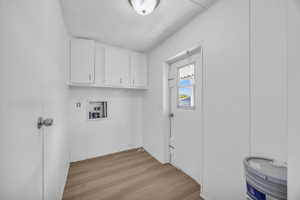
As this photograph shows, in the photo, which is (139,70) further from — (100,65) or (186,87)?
(186,87)

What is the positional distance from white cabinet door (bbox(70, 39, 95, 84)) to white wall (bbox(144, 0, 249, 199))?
6.16 feet

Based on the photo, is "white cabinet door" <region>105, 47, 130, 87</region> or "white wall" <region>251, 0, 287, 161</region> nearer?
"white wall" <region>251, 0, 287, 161</region>

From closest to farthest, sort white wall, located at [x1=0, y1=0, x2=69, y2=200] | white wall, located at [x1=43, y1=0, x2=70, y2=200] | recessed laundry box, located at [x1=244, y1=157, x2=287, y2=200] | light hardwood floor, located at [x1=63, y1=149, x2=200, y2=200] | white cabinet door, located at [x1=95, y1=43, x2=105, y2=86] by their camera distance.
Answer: white wall, located at [x1=0, y1=0, x2=69, y2=200] < recessed laundry box, located at [x1=244, y1=157, x2=287, y2=200] < white wall, located at [x1=43, y1=0, x2=70, y2=200] < light hardwood floor, located at [x1=63, y1=149, x2=200, y2=200] < white cabinet door, located at [x1=95, y1=43, x2=105, y2=86]

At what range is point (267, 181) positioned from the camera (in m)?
0.69

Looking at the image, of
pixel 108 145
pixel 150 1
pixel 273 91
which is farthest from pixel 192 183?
pixel 150 1

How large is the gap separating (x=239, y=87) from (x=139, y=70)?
85.9 inches

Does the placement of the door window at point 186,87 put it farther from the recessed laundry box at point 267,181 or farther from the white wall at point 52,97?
the white wall at point 52,97

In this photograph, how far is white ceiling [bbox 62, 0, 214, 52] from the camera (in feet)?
4.75

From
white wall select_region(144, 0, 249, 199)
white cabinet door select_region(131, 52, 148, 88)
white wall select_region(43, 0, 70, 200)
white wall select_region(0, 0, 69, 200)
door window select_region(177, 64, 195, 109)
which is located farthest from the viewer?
white cabinet door select_region(131, 52, 148, 88)

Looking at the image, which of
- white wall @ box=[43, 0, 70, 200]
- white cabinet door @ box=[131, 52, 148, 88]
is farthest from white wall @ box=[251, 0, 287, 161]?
white cabinet door @ box=[131, 52, 148, 88]

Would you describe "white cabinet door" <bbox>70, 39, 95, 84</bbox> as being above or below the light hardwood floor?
above

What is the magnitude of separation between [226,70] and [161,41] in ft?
5.15

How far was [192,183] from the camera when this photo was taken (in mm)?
1809

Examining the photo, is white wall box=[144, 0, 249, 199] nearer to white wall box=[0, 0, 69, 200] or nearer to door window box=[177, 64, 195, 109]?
door window box=[177, 64, 195, 109]
